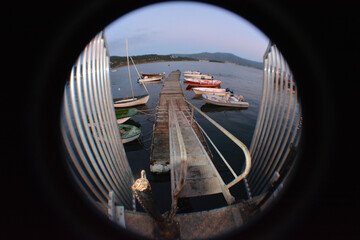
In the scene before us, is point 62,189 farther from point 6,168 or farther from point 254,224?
point 254,224

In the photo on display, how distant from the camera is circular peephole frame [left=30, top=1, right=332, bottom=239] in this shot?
1.45 metres

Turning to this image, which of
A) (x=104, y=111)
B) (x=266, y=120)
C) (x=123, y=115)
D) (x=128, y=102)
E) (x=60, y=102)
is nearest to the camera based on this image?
(x=60, y=102)

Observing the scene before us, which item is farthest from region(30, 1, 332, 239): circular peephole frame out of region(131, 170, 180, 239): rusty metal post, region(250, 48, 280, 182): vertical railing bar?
region(250, 48, 280, 182): vertical railing bar

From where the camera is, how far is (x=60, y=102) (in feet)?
5.42

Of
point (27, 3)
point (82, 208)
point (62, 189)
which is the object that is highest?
point (27, 3)

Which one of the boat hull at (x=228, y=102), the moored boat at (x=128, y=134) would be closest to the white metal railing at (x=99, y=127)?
the moored boat at (x=128, y=134)

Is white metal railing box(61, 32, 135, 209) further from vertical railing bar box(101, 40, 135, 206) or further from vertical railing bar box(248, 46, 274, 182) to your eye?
vertical railing bar box(248, 46, 274, 182)

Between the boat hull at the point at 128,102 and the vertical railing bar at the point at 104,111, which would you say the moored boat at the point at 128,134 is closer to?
the vertical railing bar at the point at 104,111

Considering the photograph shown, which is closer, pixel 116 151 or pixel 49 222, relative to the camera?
pixel 49 222

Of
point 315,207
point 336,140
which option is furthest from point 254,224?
point 336,140

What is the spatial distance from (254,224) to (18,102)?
9.85 ft

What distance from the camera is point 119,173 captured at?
4.54m

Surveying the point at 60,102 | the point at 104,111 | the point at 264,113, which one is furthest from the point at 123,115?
the point at 60,102

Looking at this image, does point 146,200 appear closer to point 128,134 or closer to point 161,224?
point 161,224
